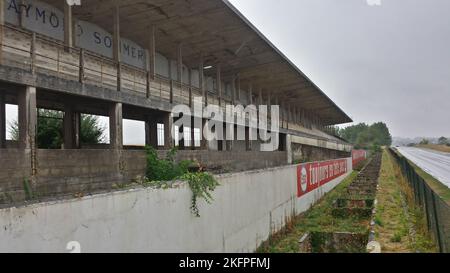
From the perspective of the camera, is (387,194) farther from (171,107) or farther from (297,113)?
(297,113)

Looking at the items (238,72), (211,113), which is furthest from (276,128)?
(211,113)

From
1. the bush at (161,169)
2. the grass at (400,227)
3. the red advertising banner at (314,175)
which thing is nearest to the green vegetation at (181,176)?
the bush at (161,169)

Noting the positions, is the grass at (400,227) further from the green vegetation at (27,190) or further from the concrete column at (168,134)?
the green vegetation at (27,190)

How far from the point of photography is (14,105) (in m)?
15.2

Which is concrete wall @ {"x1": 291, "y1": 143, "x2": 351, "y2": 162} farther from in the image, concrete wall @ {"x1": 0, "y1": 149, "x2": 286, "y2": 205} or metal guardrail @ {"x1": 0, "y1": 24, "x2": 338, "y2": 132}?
concrete wall @ {"x1": 0, "y1": 149, "x2": 286, "y2": 205}

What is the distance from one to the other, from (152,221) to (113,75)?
274 inches

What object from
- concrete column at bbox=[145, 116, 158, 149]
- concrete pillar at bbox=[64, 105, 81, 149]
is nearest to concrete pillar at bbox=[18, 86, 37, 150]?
concrete pillar at bbox=[64, 105, 81, 149]

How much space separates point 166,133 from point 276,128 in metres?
13.0

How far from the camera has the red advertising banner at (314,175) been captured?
18855 mm

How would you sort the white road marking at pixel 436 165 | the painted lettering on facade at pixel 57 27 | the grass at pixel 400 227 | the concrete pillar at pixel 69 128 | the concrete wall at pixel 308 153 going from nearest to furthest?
1. the grass at pixel 400 227
2. the painted lettering on facade at pixel 57 27
3. the concrete pillar at pixel 69 128
4. the white road marking at pixel 436 165
5. the concrete wall at pixel 308 153

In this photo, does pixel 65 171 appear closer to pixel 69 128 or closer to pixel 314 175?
pixel 69 128

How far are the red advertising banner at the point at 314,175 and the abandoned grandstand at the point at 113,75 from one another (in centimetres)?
129

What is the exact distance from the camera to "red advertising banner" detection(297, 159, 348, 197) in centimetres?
1885

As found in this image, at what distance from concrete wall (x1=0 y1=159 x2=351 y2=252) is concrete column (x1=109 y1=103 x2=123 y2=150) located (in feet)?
9.96
